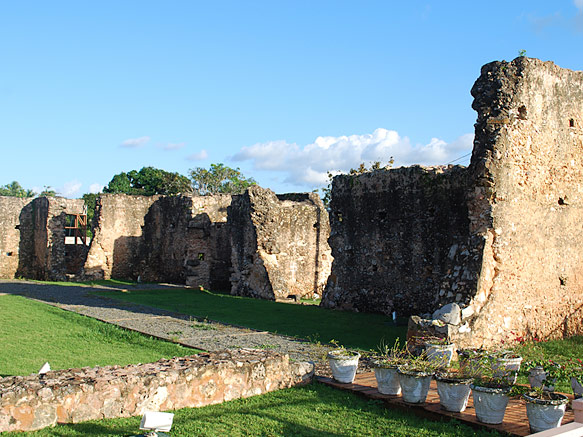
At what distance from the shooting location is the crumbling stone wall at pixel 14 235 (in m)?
23.9

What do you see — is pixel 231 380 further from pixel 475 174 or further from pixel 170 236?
pixel 170 236

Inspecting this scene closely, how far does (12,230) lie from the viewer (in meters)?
24.2

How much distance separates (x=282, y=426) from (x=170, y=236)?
715 inches

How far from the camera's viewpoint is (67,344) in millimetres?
8844

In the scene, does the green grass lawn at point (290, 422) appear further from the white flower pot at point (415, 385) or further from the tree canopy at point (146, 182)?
the tree canopy at point (146, 182)

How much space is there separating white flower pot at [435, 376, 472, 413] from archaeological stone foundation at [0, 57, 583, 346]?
2.64m

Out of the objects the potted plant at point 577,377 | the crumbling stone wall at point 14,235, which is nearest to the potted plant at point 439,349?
the potted plant at point 577,377

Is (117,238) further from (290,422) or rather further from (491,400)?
(491,400)

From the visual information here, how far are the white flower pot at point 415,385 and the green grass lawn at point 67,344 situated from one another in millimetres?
3706

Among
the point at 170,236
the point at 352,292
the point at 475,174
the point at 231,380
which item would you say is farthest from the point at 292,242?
the point at 231,380

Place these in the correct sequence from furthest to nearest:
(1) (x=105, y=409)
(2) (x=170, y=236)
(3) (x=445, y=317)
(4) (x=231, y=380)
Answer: (2) (x=170, y=236), (3) (x=445, y=317), (4) (x=231, y=380), (1) (x=105, y=409)

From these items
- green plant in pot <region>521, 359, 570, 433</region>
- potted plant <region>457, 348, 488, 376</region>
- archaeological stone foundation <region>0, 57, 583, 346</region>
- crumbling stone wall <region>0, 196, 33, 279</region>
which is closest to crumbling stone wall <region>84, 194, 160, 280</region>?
crumbling stone wall <region>0, 196, 33, 279</region>

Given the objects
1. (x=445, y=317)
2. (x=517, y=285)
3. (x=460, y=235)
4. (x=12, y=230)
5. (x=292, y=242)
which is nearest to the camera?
(x=445, y=317)

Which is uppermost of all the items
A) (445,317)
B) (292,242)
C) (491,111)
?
(491,111)
